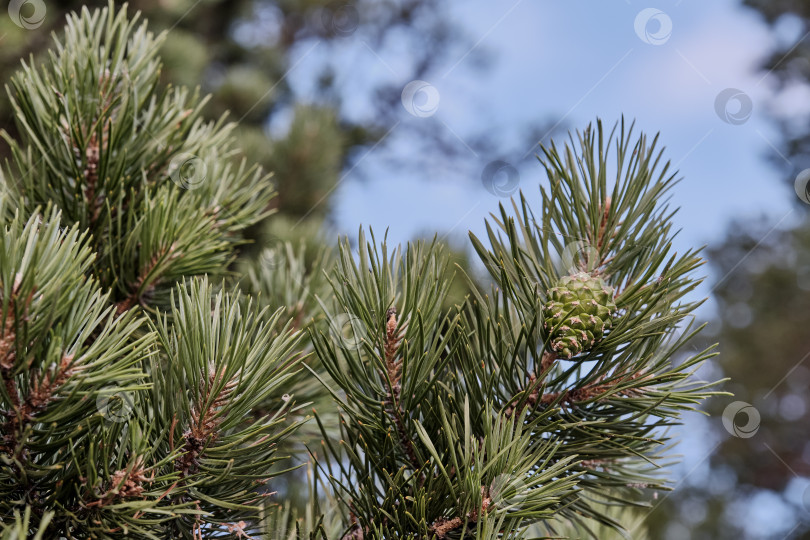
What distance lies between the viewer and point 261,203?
59cm

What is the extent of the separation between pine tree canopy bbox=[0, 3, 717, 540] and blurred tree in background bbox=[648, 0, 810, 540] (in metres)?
3.69

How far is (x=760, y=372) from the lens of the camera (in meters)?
4.04

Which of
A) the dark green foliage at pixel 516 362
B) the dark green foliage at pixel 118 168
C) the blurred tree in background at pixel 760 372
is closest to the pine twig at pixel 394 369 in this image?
the dark green foliage at pixel 516 362

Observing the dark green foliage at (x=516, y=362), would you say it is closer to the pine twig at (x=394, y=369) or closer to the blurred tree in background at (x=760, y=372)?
the pine twig at (x=394, y=369)

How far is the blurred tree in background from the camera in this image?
12.5ft

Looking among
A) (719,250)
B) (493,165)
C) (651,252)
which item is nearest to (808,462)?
(719,250)

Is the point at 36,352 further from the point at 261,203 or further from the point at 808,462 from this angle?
the point at 808,462

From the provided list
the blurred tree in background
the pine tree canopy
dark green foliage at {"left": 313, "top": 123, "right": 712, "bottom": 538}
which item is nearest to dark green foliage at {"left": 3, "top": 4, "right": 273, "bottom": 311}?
the pine tree canopy

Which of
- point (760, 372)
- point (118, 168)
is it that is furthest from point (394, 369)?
point (760, 372)

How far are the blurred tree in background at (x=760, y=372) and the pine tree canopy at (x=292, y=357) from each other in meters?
3.69

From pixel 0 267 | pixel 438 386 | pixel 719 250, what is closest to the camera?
pixel 0 267

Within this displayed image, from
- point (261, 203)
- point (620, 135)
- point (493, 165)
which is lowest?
point (620, 135)

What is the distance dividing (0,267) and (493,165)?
3242 millimetres

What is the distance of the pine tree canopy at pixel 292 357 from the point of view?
33cm
